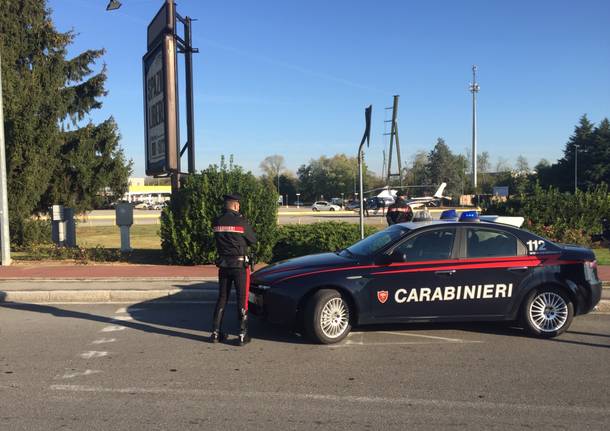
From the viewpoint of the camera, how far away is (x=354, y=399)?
4.43m

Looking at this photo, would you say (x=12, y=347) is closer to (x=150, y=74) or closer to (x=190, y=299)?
Result: (x=190, y=299)

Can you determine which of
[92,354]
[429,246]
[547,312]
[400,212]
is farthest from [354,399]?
[400,212]

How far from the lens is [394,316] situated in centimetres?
627

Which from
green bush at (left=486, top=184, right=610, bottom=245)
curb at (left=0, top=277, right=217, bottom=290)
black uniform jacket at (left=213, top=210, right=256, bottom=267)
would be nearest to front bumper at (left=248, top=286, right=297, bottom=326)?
black uniform jacket at (left=213, top=210, right=256, bottom=267)

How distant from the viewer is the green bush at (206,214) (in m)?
12.3

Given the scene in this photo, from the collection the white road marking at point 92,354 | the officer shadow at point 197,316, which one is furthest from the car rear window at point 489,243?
the white road marking at point 92,354

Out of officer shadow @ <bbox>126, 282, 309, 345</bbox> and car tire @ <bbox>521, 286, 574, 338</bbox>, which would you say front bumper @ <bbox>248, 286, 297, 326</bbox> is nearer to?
officer shadow @ <bbox>126, 282, 309, 345</bbox>

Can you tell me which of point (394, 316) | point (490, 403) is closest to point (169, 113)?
point (394, 316)

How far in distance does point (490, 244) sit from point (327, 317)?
2.35 metres

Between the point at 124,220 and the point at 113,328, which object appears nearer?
the point at 113,328

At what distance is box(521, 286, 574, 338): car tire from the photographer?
6477mm

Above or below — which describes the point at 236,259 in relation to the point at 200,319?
above

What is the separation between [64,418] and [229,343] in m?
2.39

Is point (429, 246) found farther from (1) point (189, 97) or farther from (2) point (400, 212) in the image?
(1) point (189, 97)
